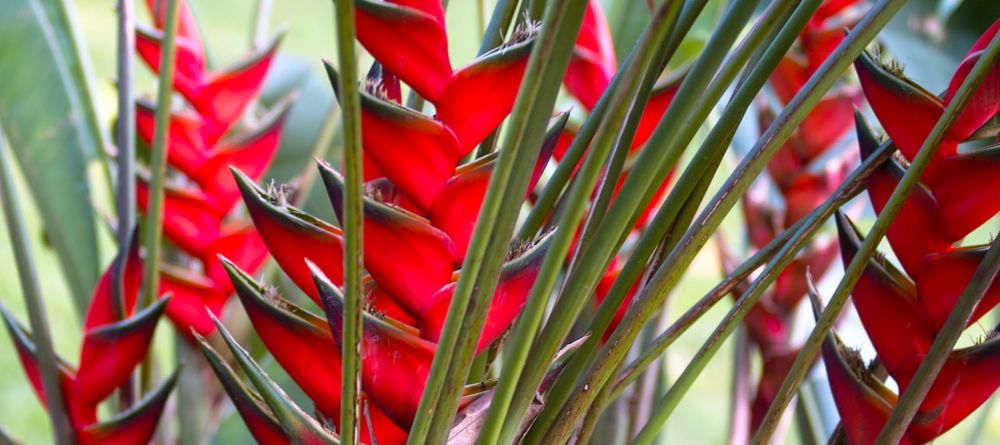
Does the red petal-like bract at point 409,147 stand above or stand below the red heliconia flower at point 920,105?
below

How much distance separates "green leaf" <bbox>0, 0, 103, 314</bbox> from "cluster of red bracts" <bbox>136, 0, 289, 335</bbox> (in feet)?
0.17

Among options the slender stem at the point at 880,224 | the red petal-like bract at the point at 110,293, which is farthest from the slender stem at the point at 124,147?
the slender stem at the point at 880,224

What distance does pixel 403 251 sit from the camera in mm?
214

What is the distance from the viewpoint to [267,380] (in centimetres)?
22

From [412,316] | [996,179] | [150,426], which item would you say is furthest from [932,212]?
[150,426]

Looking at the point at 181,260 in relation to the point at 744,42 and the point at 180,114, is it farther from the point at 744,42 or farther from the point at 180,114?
the point at 744,42

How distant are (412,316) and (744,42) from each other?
0.10m

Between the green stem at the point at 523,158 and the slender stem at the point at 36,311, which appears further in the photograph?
the slender stem at the point at 36,311

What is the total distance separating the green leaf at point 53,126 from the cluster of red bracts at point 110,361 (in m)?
0.10

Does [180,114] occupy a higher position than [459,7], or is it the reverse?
[459,7]

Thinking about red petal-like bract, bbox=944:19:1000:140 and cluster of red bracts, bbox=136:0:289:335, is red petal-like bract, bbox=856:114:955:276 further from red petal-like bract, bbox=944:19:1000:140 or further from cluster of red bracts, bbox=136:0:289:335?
cluster of red bracts, bbox=136:0:289:335

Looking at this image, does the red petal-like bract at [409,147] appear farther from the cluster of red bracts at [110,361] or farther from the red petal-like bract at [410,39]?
the cluster of red bracts at [110,361]

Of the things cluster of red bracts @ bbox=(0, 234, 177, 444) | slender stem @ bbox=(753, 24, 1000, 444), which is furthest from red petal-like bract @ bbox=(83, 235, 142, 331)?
slender stem @ bbox=(753, 24, 1000, 444)

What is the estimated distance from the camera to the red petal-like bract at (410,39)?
0.21 m
